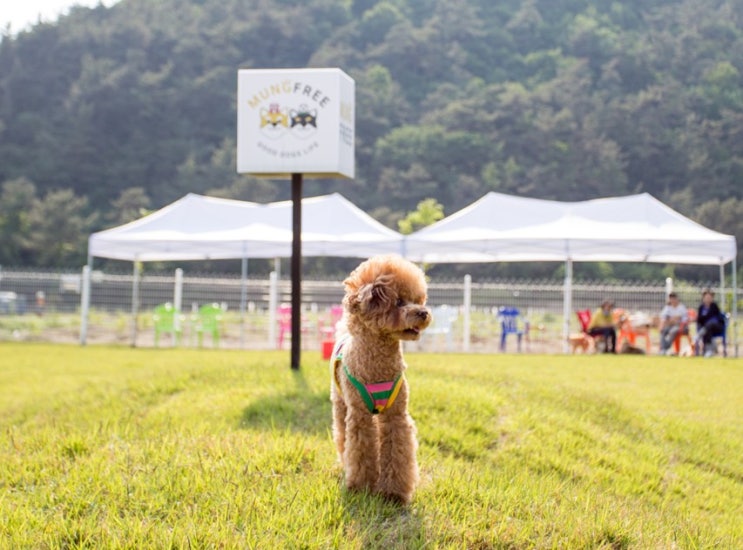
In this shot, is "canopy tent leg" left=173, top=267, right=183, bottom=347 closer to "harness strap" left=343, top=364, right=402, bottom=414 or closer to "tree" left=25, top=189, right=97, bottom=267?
"harness strap" left=343, top=364, right=402, bottom=414

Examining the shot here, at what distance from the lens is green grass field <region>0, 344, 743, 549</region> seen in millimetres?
4152

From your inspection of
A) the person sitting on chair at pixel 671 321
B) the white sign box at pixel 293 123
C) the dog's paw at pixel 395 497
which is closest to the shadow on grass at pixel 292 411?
the dog's paw at pixel 395 497

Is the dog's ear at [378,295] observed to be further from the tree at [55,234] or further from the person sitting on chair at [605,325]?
the tree at [55,234]

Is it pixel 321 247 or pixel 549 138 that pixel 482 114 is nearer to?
pixel 549 138

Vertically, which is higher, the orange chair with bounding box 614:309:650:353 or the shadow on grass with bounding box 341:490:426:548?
the orange chair with bounding box 614:309:650:353

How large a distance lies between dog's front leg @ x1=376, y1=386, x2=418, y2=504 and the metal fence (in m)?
13.6

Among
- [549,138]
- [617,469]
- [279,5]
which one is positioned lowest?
[617,469]

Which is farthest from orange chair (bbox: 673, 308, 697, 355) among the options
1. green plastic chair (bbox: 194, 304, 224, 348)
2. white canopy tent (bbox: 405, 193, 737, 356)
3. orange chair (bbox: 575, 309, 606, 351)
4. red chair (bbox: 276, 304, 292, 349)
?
green plastic chair (bbox: 194, 304, 224, 348)

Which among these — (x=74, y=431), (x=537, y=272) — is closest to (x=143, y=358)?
(x=74, y=431)

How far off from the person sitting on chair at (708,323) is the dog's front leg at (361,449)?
13.3 metres

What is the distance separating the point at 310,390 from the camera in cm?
834

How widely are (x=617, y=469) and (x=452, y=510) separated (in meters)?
2.68

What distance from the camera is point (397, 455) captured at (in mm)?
4551

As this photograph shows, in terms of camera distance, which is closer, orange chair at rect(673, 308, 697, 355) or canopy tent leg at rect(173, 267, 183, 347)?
orange chair at rect(673, 308, 697, 355)
